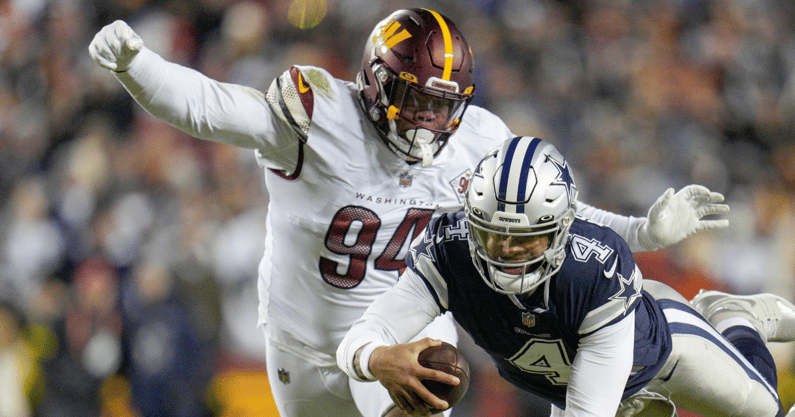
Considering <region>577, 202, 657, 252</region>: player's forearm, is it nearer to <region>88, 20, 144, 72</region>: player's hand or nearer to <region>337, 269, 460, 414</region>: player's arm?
<region>337, 269, 460, 414</region>: player's arm

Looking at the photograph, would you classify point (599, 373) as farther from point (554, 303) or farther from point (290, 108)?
point (290, 108)

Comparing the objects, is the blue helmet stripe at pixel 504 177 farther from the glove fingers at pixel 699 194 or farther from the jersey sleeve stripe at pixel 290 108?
the glove fingers at pixel 699 194

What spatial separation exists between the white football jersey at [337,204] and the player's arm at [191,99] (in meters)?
0.05

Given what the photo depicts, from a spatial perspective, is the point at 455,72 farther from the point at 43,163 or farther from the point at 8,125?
the point at 8,125

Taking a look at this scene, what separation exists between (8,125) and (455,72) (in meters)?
4.77

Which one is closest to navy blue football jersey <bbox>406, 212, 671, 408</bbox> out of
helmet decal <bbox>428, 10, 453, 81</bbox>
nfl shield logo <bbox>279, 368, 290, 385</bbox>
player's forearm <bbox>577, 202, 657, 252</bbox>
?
player's forearm <bbox>577, 202, 657, 252</bbox>

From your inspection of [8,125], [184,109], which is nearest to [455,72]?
[184,109]

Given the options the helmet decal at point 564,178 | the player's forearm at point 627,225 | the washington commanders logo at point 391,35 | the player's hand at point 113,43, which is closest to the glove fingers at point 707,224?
the player's forearm at point 627,225

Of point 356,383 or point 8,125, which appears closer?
point 356,383

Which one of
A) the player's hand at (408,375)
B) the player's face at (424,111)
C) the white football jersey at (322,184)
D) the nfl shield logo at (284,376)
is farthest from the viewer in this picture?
the nfl shield logo at (284,376)

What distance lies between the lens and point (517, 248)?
6.52 ft

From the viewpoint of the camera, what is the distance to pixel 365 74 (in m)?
2.58

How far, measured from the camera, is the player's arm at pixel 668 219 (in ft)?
8.47

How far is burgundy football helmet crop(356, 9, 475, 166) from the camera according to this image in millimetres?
2438
